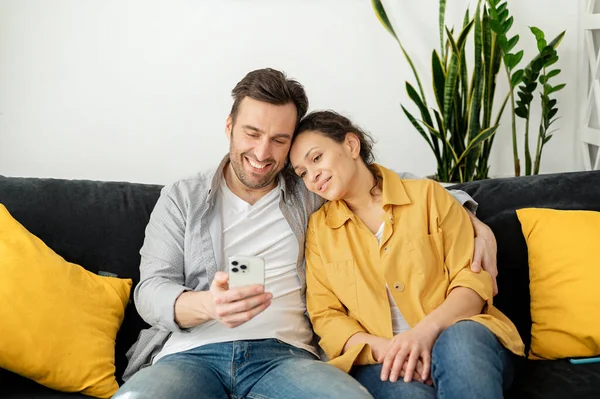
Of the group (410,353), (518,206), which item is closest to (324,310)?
(410,353)

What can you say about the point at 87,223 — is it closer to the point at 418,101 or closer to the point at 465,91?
the point at 418,101

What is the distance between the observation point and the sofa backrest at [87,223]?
2.20 m

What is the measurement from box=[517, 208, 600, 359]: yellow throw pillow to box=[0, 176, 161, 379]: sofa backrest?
1.17m

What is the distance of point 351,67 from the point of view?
2.99m

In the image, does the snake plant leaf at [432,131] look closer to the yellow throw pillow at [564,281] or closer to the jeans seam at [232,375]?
the yellow throw pillow at [564,281]

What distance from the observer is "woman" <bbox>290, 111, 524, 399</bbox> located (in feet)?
6.05

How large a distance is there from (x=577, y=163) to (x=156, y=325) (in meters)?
2.06

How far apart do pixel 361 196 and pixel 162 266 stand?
23.4 inches

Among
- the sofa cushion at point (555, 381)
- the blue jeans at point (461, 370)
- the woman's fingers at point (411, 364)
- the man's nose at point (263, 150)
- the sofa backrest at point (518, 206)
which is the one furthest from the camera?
the sofa backrest at point (518, 206)

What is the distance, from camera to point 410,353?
1.83 m

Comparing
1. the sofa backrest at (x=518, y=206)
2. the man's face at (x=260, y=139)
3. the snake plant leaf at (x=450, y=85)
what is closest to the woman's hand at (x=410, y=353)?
the sofa backrest at (x=518, y=206)

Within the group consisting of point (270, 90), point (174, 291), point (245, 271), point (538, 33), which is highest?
point (538, 33)

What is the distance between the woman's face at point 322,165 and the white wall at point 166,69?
921 mm

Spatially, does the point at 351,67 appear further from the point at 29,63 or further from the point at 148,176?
the point at 29,63
